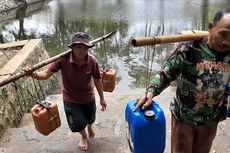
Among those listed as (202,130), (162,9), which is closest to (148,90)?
(202,130)

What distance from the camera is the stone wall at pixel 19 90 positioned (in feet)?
15.7

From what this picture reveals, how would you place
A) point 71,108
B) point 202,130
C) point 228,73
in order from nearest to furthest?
point 228,73 → point 202,130 → point 71,108

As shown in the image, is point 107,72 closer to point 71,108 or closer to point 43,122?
point 71,108

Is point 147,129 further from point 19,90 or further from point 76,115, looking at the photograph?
point 19,90

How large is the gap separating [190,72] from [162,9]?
1660cm

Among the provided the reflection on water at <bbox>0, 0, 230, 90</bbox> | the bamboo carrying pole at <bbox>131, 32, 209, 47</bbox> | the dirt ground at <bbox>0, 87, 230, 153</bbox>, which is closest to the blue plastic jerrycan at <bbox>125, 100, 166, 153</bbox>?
the bamboo carrying pole at <bbox>131, 32, 209, 47</bbox>

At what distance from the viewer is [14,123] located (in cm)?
511

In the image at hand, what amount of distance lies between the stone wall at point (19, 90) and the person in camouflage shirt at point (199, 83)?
8.78ft

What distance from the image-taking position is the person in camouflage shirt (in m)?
2.40

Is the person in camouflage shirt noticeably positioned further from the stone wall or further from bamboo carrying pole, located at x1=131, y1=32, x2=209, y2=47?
the stone wall

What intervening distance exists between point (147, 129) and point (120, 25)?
41.0 feet

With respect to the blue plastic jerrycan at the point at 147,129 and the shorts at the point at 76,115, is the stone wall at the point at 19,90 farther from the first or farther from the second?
the blue plastic jerrycan at the point at 147,129

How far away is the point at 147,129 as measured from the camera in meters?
2.46

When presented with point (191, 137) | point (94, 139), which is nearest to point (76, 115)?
point (94, 139)
